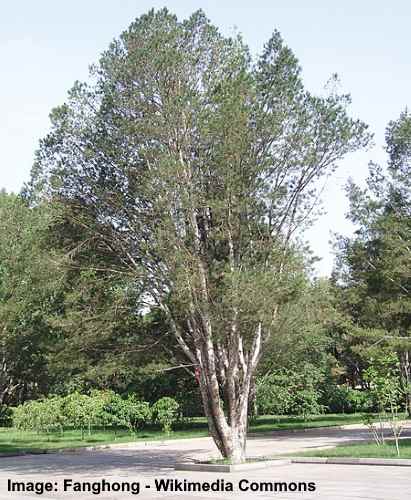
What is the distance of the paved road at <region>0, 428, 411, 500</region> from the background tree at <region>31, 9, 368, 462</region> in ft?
7.26

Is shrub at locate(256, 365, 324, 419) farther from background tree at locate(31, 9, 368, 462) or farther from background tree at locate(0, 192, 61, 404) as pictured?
background tree at locate(31, 9, 368, 462)

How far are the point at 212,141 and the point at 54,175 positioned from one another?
4362 millimetres

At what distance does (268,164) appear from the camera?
1694cm

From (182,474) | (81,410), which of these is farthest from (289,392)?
(182,474)

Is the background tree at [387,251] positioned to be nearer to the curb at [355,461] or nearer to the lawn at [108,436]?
the curb at [355,461]

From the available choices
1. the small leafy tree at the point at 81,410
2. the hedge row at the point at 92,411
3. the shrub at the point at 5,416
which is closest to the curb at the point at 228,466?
the hedge row at the point at 92,411

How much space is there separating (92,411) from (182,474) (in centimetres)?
1556

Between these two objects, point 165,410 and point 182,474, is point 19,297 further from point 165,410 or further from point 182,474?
point 182,474

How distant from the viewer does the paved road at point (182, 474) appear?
11516 millimetres

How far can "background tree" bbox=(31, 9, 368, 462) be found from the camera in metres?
16.4

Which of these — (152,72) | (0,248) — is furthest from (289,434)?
(152,72)

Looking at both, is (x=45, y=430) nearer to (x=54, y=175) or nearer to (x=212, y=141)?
(x=54, y=175)

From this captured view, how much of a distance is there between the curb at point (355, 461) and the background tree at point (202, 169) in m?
1.73

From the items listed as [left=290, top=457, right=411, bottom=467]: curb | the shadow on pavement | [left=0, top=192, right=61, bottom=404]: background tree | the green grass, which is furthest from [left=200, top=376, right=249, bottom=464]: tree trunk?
[left=0, top=192, right=61, bottom=404]: background tree
